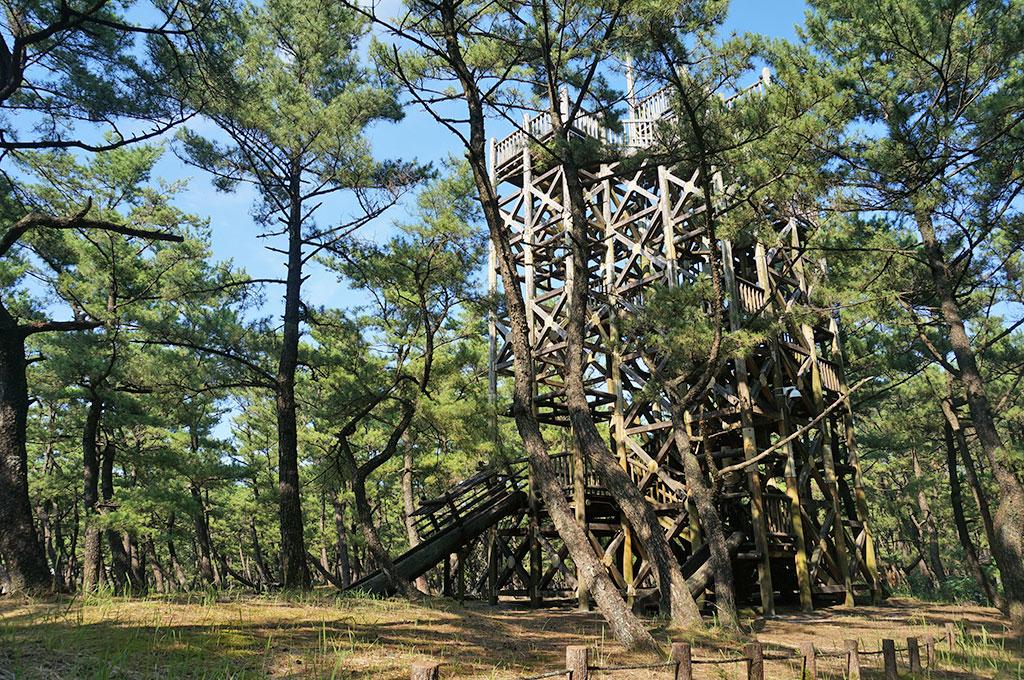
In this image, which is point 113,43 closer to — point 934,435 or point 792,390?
point 792,390

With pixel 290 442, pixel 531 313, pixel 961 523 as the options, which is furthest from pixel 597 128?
pixel 961 523

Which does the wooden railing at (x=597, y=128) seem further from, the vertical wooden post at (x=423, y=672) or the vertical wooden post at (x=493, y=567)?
the vertical wooden post at (x=423, y=672)

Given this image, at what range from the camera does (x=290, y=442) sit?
11.2 m

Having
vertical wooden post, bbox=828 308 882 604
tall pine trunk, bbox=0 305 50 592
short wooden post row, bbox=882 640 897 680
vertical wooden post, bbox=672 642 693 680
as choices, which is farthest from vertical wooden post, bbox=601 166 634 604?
tall pine trunk, bbox=0 305 50 592

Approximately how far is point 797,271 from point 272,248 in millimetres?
10614

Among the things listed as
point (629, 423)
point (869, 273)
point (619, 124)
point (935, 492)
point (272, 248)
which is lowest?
point (935, 492)

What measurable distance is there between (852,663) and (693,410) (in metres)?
8.34

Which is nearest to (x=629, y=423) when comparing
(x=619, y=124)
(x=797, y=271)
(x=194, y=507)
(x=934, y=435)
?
(x=797, y=271)

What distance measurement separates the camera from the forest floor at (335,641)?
5070mm

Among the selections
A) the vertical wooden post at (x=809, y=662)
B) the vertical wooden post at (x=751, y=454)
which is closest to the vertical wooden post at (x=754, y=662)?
the vertical wooden post at (x=809, y=662)

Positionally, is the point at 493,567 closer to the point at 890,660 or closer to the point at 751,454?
the point at 751,454

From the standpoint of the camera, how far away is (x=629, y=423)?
530 inches

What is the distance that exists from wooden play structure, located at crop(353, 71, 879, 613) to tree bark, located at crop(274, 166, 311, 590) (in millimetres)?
1625

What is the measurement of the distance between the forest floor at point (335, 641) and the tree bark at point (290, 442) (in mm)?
1477
